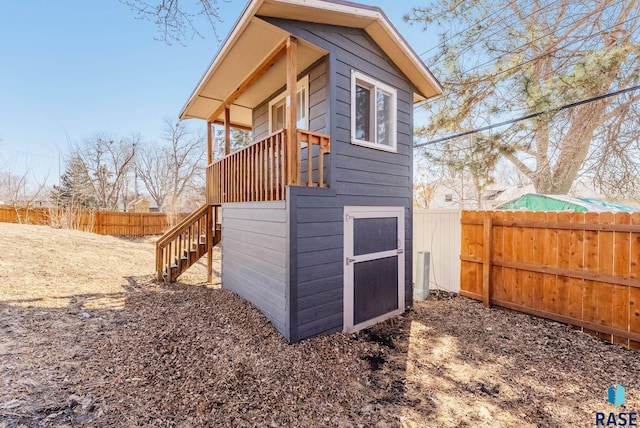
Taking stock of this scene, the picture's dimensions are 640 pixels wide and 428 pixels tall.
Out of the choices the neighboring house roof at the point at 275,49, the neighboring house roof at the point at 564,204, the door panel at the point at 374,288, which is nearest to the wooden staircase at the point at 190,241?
the neighboring house roof at the point at 275,49

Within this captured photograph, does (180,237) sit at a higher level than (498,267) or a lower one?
higher

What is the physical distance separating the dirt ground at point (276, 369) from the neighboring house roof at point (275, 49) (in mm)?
3899

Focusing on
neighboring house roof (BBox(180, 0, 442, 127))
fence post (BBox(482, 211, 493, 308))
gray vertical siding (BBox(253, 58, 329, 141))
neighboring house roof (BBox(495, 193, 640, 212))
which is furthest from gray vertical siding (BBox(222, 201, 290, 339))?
neighboring house roof (BBox(495, 193, 640, 212))

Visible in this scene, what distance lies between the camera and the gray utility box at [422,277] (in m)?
6.13

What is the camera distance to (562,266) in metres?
4.56

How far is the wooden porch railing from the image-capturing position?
3.89m

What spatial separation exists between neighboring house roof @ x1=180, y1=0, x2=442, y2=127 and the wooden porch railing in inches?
51.4

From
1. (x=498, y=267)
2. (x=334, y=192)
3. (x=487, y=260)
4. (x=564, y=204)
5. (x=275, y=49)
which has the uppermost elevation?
(x=275, y=49)

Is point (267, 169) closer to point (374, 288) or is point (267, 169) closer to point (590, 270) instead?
point (374, 288)

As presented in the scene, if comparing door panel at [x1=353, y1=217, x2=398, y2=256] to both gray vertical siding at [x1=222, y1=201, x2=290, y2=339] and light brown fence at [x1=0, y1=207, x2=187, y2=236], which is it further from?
light brown fence at [x1=0, y1=207, x2=187, y2=236]

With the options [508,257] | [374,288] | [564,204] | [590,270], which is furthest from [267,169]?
[564,204]

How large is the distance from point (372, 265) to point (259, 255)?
1.80 metres

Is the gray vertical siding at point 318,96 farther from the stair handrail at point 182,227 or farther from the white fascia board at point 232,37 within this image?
the stair handrail at point 182,227

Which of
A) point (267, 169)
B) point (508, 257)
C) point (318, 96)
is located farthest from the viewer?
point (508, 257)
